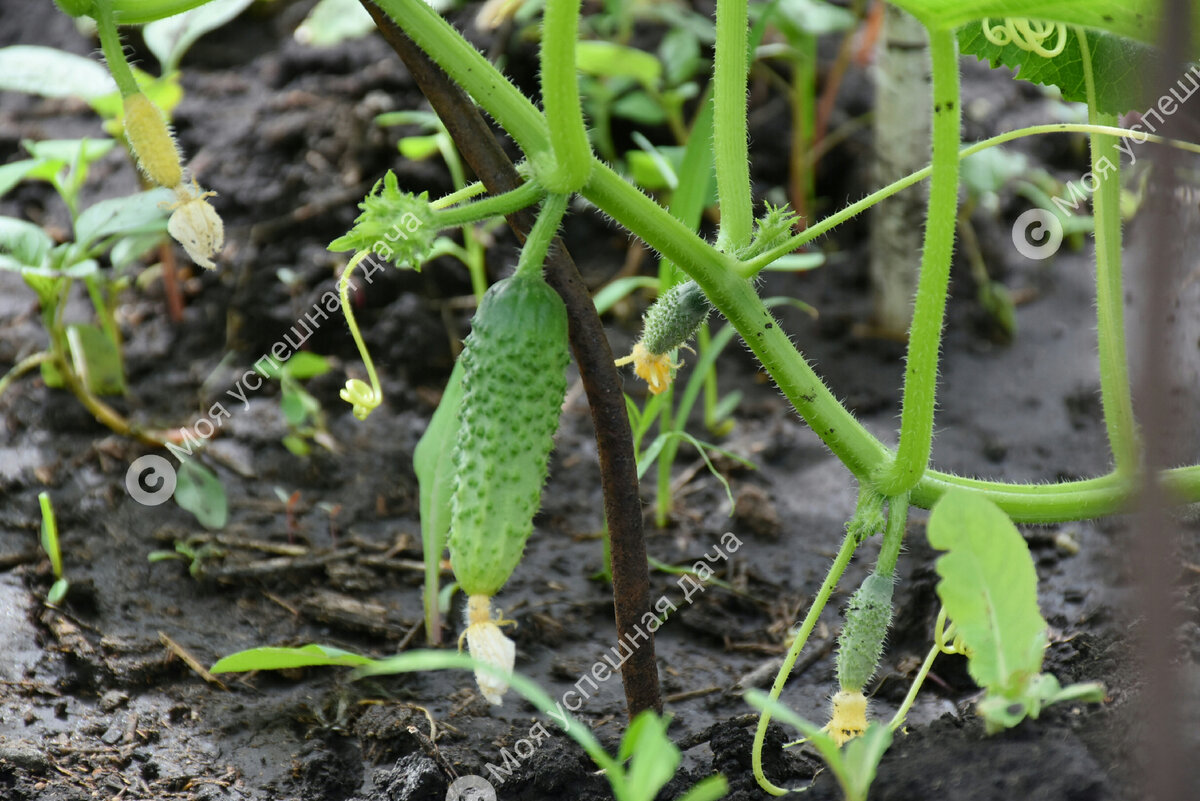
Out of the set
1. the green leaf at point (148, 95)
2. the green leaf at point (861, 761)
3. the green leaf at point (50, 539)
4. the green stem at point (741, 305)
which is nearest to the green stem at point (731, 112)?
the green stem at point (741, 305)

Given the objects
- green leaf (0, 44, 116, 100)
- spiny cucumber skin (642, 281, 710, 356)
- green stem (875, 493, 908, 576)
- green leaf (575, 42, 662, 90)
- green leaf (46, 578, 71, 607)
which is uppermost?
green leaf (575, 42, 662, 90)

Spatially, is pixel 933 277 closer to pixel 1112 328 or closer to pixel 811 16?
pixel 1112 328

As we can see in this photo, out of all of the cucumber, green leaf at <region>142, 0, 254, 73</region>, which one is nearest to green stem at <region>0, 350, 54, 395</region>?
green leaf at <region>142, 0, 254, 73</region>

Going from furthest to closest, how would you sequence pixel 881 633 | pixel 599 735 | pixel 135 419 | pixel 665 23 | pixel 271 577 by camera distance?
pixel 665 23 < pixel 135 419 < pixel 271 577 < pixel 599 735 < pixel 881 633

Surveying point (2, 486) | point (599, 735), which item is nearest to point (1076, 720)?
point (599, 735)

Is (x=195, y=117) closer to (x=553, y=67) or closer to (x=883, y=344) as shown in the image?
(x=883, y=344)

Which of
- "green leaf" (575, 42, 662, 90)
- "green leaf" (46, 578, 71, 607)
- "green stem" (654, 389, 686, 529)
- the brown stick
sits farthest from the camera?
"green leaf" (575, 42, 662, 90)

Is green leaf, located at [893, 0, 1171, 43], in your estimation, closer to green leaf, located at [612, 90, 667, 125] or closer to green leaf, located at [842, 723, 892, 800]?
green leaf, located at [842, 723, 892, 800]
